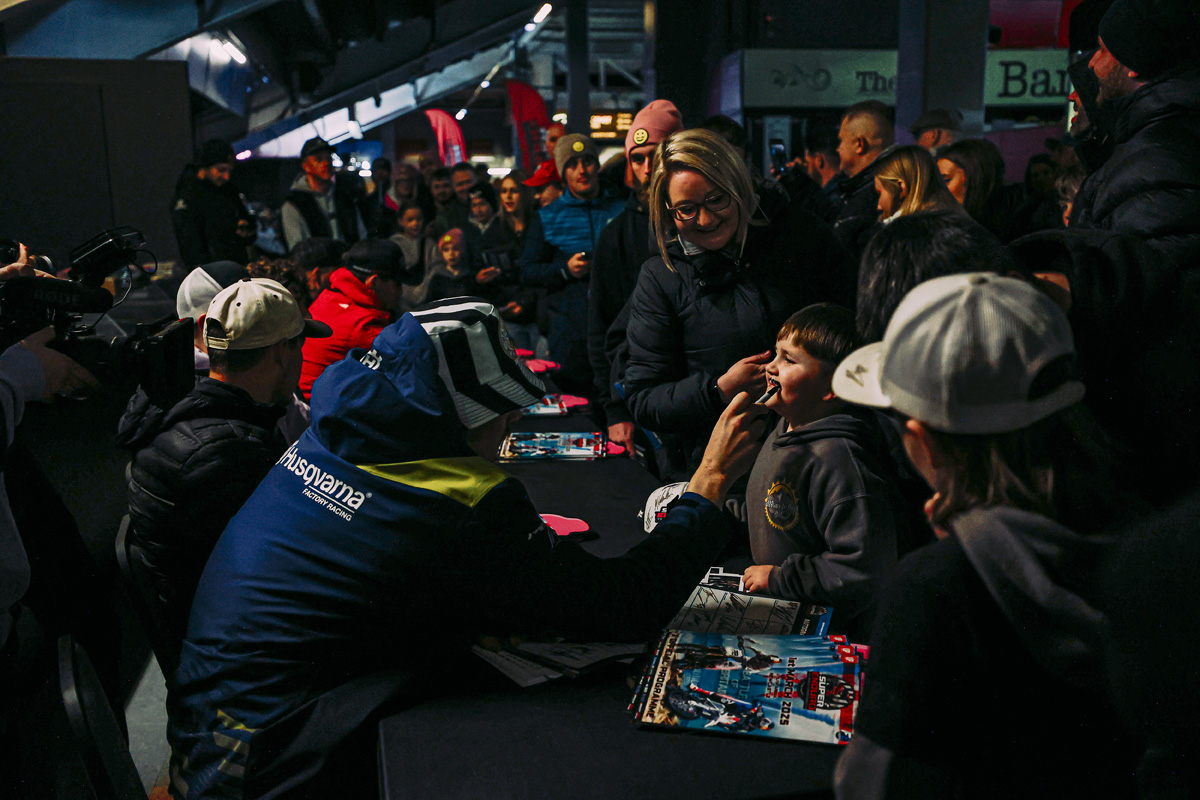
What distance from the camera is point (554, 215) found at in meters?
4.00

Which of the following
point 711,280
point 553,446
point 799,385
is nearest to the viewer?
point 799,385

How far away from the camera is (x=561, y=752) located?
113 cm

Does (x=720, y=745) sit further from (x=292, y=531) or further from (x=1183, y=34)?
(x=1183, y=34)

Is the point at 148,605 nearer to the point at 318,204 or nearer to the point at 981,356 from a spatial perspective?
the point at 981,356

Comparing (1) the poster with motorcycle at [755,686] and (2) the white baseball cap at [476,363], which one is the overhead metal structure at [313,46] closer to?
(2) the white baseball cap at [476,363]

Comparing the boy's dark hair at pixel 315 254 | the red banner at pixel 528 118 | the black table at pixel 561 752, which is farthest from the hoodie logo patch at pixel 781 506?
the red banner at pixel 528 118

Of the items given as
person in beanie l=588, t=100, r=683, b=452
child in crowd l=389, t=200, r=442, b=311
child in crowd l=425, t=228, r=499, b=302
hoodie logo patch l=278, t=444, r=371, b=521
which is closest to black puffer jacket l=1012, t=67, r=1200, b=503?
hoodie logo patch l=278, t=444, r=371, b=521

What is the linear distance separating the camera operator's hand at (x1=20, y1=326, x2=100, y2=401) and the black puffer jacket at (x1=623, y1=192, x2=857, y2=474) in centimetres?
128

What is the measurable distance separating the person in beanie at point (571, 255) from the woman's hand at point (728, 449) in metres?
2.44

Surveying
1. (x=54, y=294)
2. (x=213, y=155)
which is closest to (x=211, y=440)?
(x=54, y=294)

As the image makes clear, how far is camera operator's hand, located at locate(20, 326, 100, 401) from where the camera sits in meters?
1.94

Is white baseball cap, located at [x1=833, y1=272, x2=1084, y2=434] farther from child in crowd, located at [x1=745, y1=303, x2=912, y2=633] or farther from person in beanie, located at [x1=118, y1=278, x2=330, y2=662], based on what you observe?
person in beanie, located at [x1=118, y1=278, x2=330, y2=662]

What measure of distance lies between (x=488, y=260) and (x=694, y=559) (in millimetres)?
4088

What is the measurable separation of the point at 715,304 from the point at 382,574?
1096 millimetres
